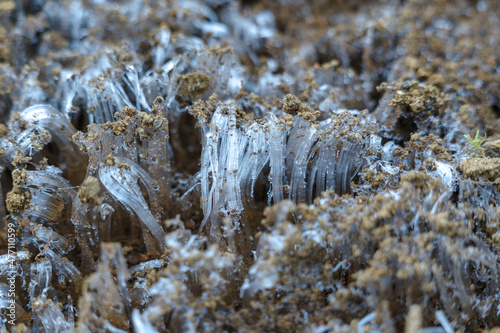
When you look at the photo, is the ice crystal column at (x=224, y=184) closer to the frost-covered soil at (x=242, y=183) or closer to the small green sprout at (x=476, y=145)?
the frost-covered soil at (x=242, y=183)

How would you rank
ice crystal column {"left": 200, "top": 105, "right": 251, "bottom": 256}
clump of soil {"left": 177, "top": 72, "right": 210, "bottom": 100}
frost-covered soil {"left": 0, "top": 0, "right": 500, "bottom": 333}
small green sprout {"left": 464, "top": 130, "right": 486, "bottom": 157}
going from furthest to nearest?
clump of soil {"left": 177, "top": 72, "right": 210, "bottom": 100} → small green sprout {"left": 464, "top": 130, "right": 486, "bottom": 157} → ice crystal column {"left": 200, "top": 105, "right": 251, "bottom": 256} → frost-covered soil {"left": 0, "top": 0, "right": 500, "bottom": 333}

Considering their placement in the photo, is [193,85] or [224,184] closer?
[224,184]

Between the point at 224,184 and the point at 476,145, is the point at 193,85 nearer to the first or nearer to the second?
the point at 224,184

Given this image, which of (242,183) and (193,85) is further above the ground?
(193,85)

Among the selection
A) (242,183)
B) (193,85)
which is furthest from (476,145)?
(193,85)

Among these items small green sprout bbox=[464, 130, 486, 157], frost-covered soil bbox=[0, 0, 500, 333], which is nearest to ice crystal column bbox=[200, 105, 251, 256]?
frost-covered soil bbox=[0, 0, 500, 333]

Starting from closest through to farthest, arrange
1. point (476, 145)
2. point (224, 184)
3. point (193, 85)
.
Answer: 1. point (224, 184)
2. point (476, 145)
3. point (193, 85)

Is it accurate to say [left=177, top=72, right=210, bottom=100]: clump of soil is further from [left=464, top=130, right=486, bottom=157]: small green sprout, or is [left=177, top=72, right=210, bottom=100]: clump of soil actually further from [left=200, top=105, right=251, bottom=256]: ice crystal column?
[left=464, top=130, right=486, bottom=157]: small green sprout

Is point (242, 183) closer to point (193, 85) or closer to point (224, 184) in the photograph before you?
point (224, 184)

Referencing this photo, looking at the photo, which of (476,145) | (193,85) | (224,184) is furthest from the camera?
(193,85)
